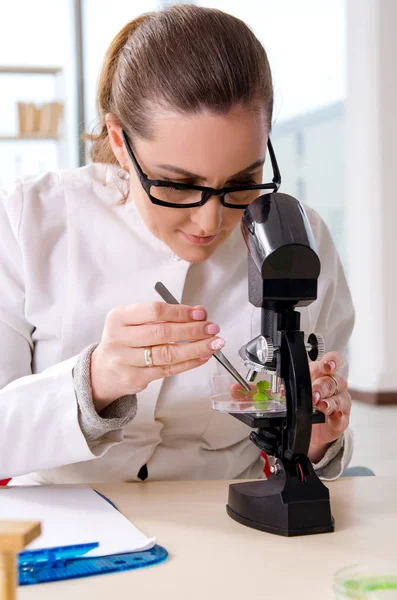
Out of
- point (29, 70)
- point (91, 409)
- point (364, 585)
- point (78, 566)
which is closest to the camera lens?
point (364, 585)

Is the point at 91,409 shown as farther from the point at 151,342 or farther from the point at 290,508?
the point at 290,508

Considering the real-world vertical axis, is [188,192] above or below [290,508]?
above

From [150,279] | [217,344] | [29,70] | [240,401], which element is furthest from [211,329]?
[29,70]

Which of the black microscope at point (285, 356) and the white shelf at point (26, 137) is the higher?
the white shelf at point (26, 137)

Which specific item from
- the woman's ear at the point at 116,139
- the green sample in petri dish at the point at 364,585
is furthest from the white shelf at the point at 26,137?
the green sample in petri dish at the point at 364,585

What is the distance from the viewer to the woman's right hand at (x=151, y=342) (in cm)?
108

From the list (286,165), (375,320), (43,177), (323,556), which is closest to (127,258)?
(43,177)

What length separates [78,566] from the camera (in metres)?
0.92

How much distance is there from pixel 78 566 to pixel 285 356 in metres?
0.37

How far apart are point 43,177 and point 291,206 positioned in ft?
2.46

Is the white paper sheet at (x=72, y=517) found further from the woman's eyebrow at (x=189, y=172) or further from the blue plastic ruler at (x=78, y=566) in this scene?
the woman's eyebrow at (x=189, y=172)

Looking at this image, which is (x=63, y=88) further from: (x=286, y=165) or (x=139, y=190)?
(x=139, y=190)

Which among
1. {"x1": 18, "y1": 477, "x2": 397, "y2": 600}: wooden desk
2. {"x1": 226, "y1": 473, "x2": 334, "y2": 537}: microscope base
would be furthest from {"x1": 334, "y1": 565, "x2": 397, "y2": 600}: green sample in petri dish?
{"x1": 226, "y1": 473, "x2": 334, "y2": 537}: microscope base

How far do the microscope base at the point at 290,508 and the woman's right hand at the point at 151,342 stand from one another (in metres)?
0.20
